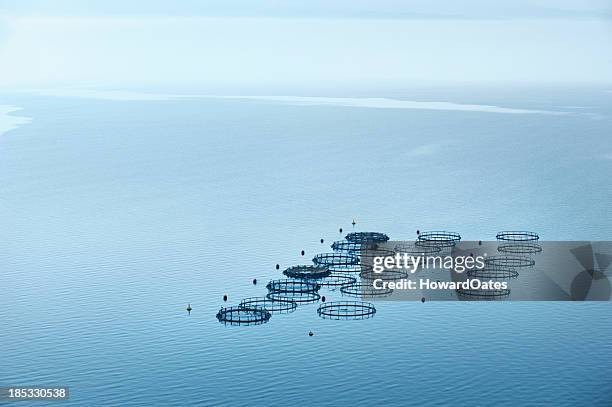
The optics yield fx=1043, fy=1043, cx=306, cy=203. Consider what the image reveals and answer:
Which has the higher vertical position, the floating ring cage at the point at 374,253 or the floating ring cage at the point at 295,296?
the floating ring cage at the point at 374,253

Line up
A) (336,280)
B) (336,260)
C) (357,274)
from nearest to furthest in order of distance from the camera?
(336,280)
(357,274)
(336,260)

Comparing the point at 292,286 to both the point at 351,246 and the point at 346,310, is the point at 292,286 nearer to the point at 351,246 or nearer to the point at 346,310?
the point at 346,310

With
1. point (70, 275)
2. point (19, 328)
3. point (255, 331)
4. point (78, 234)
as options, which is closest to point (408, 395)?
point (255, 331)

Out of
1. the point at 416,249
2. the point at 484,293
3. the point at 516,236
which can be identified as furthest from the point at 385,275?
the point at 516,236

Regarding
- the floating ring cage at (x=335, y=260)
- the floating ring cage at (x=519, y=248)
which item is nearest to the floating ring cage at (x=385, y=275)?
the floating ring cage at (x=335, y=260)

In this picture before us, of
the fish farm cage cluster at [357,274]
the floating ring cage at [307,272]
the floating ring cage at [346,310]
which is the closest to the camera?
the floating ring cage at [346,310]

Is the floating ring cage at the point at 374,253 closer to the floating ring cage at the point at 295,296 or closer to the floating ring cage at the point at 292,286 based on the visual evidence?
the floating ring cage at the point at 292,286

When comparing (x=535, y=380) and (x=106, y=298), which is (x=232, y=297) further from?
(x=535, y=380)
